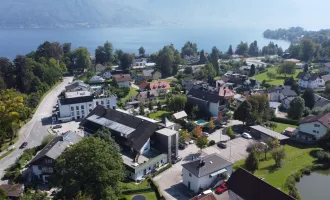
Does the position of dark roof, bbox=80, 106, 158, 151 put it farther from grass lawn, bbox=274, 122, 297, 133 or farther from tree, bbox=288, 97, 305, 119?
tree, bbox=288, 97, 305, 119

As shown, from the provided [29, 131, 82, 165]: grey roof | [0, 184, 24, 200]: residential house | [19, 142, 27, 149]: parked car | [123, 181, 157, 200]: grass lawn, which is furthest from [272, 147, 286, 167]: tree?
[19, 142, 27, 149]: parked car

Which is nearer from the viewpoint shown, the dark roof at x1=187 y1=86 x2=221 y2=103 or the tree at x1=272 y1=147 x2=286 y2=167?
the tree at x1=272 y1=147 x2=286 y2=167

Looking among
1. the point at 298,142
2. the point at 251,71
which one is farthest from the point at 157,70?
the point at 298,142

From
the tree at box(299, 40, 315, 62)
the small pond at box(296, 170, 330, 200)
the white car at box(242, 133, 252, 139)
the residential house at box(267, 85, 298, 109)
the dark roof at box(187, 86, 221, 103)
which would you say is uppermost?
the tree at box(299, 40, 315, 62)

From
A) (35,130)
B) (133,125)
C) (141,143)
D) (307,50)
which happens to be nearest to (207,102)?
(133,125)

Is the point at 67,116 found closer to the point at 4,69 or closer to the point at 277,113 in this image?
the point at 4,69
